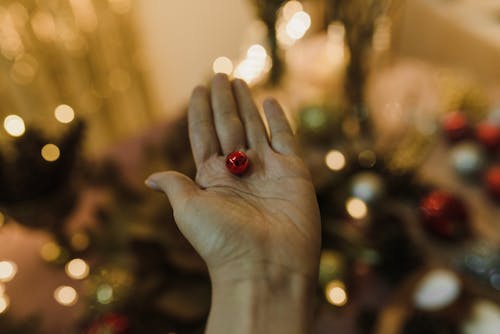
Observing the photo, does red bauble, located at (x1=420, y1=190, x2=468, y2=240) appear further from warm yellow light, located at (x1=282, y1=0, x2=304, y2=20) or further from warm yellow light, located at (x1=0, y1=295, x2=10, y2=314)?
warm yellow light, located at (x1=0, y1=295, x2=10, y2=314)

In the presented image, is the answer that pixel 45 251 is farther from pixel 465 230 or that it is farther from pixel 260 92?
pixel 465 230

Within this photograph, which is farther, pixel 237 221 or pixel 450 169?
pixel 450 169

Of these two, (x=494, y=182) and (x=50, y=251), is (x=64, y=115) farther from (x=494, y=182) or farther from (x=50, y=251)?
(x=494, y=182)

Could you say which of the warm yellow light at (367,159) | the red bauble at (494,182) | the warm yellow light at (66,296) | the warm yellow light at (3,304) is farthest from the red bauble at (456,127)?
the warm yellow light at (3,304)

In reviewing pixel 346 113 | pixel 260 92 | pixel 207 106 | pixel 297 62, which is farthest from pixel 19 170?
pixel 297 62

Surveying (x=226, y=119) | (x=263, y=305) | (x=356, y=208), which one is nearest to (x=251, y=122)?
(x=226, y=119)

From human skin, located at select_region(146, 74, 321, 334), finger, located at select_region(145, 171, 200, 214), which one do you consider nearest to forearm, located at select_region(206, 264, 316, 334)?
human skin, located at select_region(146, 74, 321, 334)

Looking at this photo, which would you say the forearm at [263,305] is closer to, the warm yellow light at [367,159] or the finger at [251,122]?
the finger at [251,122]
